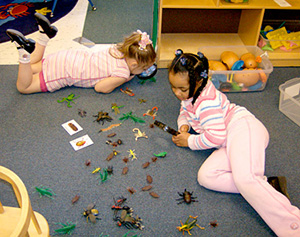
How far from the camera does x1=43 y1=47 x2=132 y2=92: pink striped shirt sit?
6.53ft

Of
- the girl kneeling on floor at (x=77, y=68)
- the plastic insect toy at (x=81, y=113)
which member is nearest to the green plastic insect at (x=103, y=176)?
the plastic insect toy at (x=81, y=113)

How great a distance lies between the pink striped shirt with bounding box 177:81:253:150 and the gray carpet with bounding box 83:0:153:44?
52.9 inches

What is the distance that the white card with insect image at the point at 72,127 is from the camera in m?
1.75

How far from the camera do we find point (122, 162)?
5.20 feet

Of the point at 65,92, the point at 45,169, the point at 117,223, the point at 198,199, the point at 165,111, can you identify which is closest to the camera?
the point at 117,223

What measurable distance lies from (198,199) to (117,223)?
0.40m

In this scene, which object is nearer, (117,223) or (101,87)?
(117,223)

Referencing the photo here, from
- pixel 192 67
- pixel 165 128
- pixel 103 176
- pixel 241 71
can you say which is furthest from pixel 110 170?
pixel 241 71

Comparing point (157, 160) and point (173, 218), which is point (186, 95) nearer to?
point (157, 160)

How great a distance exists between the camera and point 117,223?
4.27ft

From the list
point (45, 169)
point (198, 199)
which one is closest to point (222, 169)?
point (198, 199)

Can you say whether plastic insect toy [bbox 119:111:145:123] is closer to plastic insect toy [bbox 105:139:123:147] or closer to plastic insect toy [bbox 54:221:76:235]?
plastic insect toy [bbox 105:139:123:147]

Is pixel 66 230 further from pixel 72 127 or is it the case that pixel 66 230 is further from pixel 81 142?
pixel 72 127

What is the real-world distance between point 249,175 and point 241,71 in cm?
87
